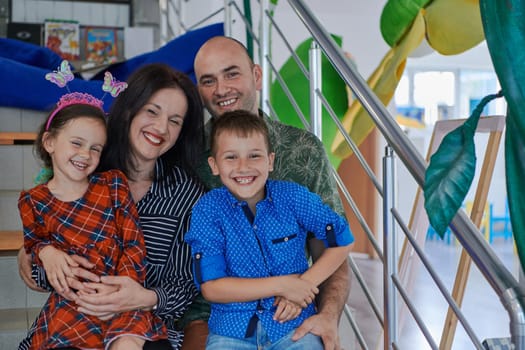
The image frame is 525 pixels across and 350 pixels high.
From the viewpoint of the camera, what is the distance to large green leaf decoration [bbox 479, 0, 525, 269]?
81 centimetres

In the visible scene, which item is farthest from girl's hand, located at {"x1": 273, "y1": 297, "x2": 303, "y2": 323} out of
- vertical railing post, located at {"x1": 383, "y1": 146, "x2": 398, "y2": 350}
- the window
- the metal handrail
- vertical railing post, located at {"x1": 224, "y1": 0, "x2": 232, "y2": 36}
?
the window

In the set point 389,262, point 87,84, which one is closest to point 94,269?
point 389,262

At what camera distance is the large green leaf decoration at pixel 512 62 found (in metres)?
0.81

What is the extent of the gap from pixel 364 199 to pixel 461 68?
120 inches

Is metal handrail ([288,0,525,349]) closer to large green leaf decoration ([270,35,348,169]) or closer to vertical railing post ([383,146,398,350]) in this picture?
vertical railing post ([383,146,398,350])

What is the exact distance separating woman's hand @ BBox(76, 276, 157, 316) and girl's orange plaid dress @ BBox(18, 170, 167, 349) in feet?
0.08

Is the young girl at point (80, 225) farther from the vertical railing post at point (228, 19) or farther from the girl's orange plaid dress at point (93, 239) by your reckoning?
the vertical railing post at point (228, 19)

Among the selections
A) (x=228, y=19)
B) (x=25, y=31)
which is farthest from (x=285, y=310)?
(x=25, y=31)

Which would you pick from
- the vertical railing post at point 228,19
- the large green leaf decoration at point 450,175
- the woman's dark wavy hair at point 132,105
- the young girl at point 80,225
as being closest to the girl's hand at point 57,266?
the young girl at point 80,225

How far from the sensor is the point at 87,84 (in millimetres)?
2660

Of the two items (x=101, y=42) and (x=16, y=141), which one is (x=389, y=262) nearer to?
(x=16, y=141)

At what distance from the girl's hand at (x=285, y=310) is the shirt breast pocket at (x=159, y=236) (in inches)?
12.8

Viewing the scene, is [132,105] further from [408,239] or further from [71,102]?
[408,239]

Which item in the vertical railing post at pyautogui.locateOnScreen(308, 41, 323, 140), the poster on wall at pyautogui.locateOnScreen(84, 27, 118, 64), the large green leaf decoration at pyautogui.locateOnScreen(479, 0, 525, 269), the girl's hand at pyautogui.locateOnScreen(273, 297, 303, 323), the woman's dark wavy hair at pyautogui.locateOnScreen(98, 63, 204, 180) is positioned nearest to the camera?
the large green leaf decoration at pyautogui.locateOnScreen(479, 0, 525, 269)
